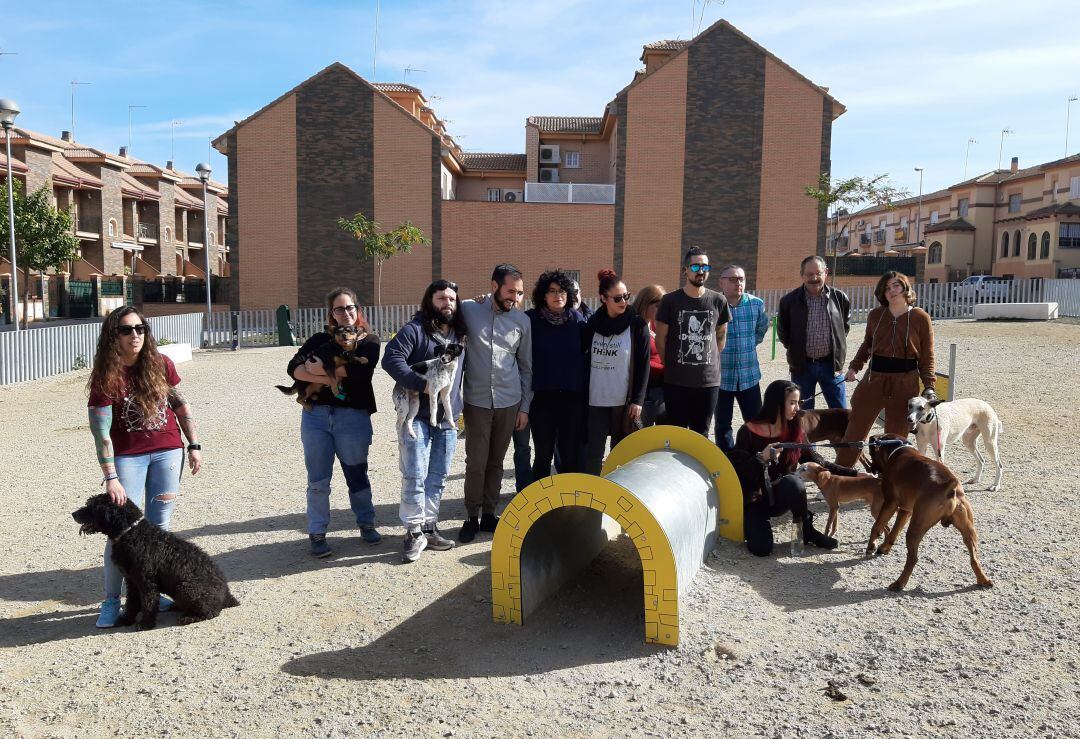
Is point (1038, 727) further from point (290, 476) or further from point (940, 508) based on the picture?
point (290, 476)

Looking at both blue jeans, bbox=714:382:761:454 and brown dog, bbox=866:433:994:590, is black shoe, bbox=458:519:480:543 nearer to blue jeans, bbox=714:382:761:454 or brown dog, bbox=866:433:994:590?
blue jeans, bbox=714:382:761:454

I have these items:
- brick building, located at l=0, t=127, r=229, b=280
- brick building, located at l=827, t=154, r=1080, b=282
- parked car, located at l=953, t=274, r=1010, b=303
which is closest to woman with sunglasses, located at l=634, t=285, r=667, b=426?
parked car, located at l=953, t=274, r=1010, b=303

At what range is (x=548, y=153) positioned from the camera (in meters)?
39.2

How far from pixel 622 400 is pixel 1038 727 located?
10.6 ft

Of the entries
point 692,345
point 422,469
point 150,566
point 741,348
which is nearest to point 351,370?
point 422,469

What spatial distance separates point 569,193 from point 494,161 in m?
8.82

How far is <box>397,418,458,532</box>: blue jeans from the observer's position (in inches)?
212

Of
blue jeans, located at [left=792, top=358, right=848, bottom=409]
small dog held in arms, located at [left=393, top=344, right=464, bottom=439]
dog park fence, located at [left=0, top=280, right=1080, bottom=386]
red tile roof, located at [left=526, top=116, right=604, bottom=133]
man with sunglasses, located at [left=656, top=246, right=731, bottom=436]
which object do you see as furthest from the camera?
red tile roof, located at [left=526, top=116, right=604, bottom=133]

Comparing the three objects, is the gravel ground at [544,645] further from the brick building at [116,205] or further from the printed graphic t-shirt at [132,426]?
the brick building at [116,205]

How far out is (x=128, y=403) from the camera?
176 inches

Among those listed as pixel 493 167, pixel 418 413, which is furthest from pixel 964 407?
pixel 493 167

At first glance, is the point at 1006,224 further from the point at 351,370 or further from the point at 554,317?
the point at 351,370

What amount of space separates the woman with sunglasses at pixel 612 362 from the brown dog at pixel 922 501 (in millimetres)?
1815

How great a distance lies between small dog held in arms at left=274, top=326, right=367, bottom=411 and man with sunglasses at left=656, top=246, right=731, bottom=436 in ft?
7.78
